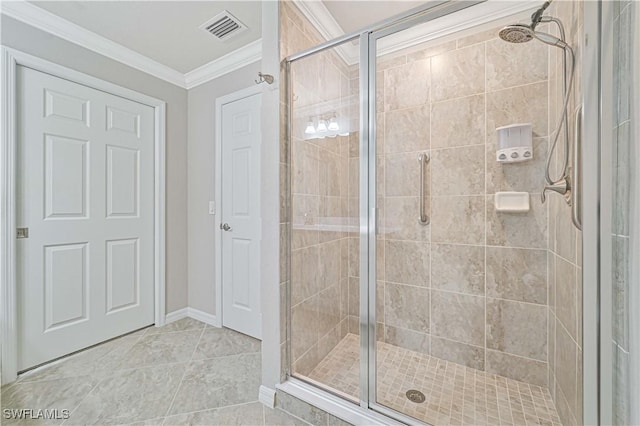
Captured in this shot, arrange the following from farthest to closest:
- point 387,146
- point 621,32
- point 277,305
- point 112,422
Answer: point 387,146 → point 277,305 → point 112,422 → point 621,32

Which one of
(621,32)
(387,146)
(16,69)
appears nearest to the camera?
(621,32)

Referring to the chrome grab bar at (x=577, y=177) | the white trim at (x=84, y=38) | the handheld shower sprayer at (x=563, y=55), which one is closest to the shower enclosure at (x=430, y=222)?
the handheld shower sprayer at (x=563, y=55)

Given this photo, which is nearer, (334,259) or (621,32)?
(621,32)

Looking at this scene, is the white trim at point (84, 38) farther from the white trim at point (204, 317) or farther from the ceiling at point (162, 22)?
the white trim at point (204, 317)

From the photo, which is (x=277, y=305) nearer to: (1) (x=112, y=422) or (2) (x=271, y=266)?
(2) (x=271, y=266)

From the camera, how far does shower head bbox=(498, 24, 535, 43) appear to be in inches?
43.8

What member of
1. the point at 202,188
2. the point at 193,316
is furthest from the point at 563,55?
the point at 193,316

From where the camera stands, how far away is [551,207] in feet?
4.71

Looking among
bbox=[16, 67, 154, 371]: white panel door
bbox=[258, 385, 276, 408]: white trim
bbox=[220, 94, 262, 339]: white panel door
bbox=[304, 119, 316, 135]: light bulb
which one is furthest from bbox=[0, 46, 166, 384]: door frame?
bbox=[304, 119, 316, 135]: light bulb

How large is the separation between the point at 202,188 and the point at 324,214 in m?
1.48

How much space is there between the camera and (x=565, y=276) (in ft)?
3.93

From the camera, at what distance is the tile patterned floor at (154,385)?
1329mm

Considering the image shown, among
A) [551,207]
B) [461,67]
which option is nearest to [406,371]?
[551,207]

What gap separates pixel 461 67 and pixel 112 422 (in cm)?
286
